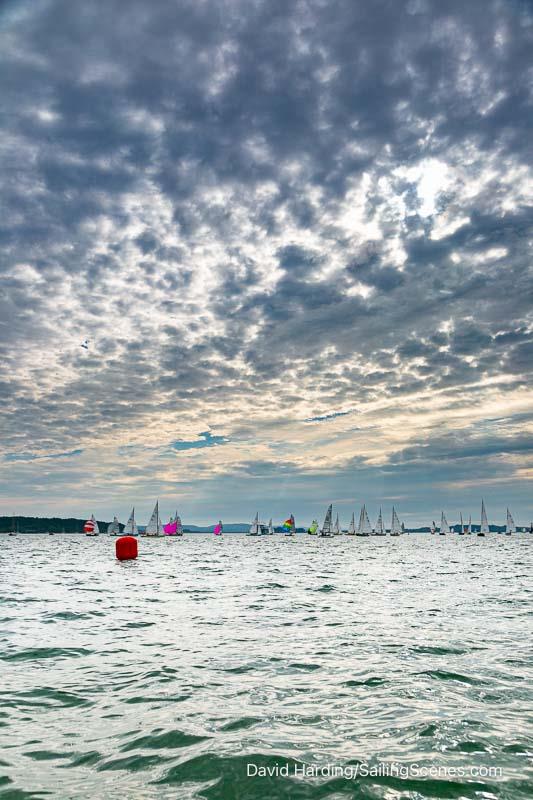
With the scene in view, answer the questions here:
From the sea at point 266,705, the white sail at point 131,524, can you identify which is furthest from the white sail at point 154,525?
the sea at point 266,705

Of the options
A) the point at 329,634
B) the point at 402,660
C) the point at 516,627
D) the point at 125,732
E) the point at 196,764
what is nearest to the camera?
the point at 196,764

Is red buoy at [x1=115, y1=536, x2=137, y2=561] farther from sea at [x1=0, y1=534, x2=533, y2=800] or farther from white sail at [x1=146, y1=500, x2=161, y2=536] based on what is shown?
white sail at [x1=146, y1=500, x2=161, y2=536]

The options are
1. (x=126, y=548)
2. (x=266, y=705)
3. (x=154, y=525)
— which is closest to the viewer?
(x=266, y=705)

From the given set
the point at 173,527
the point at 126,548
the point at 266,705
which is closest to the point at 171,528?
the point at 173,527

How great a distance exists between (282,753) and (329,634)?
9733 mm

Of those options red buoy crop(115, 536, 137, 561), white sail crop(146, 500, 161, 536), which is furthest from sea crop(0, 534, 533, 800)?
white sail crop(146, 500, 161, 536)

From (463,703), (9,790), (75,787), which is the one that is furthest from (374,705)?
(9,790)

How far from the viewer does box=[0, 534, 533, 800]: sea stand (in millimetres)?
6992

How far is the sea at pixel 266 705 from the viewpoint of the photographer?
6.99m

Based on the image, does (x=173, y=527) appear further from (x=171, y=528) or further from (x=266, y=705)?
(x=266, y=705)

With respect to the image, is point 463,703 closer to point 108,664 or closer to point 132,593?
point 108,664

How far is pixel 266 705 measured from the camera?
10.0 metres

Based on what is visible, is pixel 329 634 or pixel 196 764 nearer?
pixel 196 764

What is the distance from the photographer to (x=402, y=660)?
1353 cm
